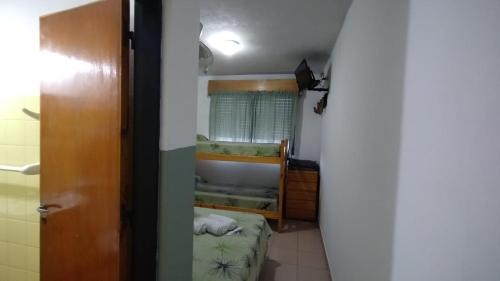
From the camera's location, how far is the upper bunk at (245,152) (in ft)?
10.0

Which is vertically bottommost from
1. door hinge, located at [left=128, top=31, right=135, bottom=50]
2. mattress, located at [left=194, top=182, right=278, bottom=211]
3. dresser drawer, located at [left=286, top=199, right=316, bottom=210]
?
dresser drawer, located at [left=286, top=199, right=316, bottom=210]

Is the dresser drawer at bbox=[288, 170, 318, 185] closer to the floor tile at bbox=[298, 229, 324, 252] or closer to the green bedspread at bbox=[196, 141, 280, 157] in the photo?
the green bedspread at bbox=[196, 141, 280, 157]

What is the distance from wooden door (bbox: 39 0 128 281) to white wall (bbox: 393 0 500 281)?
0.98m

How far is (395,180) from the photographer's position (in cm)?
83

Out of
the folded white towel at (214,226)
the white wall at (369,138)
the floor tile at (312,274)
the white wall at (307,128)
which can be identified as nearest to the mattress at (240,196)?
the white wall at (307,128)

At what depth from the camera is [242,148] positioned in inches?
126

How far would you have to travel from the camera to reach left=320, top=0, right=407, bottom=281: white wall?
874 mm

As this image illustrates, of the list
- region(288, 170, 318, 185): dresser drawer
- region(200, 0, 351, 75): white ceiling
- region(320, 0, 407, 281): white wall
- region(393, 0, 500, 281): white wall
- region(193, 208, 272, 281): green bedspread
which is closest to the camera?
region(393, 0, 500, 281): white wall

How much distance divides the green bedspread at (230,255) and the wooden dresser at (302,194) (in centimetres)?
138

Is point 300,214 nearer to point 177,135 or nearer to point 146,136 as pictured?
point 177,135

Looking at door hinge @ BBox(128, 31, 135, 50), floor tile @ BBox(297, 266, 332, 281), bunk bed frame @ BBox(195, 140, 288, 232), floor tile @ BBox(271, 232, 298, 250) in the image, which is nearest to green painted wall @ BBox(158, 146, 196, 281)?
door hinge @ BBox(128, 31, 135, 50)

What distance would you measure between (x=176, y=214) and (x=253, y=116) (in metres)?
3.25

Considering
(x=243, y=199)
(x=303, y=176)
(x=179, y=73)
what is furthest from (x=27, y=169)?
(x=303, y=176)

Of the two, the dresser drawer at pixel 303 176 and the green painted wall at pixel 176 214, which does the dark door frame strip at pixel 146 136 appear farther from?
the dresser drawer at pixel 303 176
